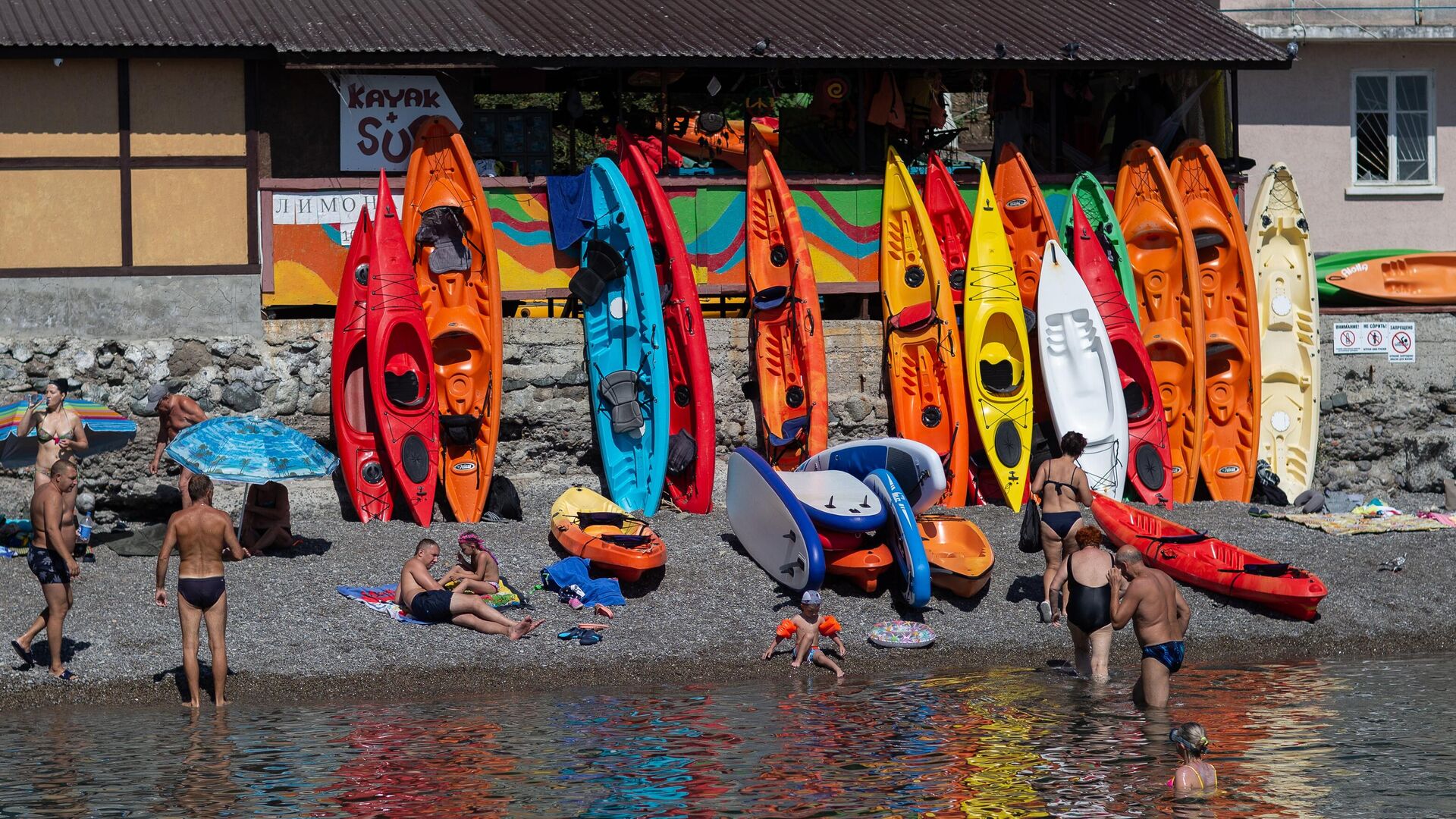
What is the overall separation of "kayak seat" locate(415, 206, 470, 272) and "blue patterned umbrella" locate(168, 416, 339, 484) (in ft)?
9.98

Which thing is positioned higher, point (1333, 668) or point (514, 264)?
point (514, 264)

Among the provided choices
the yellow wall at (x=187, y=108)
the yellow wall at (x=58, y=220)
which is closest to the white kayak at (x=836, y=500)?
the yellow wall at (x=187, y=108)

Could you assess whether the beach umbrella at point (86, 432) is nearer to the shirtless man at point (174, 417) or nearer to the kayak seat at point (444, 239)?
the shirtless man at point (174, 417)

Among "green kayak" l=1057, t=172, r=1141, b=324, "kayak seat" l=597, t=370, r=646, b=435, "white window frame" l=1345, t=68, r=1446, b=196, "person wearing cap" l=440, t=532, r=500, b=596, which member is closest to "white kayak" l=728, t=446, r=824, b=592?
"kayak seat" l=597, t=370, r=646, b=435

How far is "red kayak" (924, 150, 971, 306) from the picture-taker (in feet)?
54.5

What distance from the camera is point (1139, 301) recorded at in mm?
16953

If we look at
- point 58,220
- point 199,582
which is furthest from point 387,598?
point 58,220

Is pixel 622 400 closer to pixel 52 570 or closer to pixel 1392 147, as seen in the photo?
pixel 52 570

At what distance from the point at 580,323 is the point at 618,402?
89cm

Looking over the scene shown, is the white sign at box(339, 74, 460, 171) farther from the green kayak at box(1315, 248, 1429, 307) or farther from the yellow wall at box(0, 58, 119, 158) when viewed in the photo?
the green kayak at box(1315, 248, 1429, 307)

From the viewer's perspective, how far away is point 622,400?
15.5 m

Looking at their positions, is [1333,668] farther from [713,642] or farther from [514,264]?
[514,264]

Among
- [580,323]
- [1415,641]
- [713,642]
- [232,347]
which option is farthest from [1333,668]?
[232,347]

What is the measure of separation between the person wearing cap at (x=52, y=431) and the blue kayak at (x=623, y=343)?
4.37m
